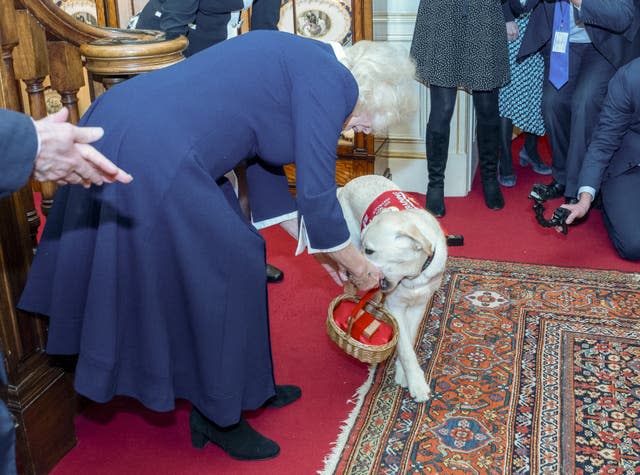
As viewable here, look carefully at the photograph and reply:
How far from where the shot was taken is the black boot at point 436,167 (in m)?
4.43

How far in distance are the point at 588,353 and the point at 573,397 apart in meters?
0.33

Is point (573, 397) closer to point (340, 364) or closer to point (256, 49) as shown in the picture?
point (340, 364)

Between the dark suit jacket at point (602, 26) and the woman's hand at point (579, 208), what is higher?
the dark suit jacket at point (602, 26)

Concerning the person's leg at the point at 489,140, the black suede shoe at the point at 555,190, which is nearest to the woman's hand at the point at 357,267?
the person's leg at the point at 489,140

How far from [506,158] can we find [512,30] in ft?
2.67

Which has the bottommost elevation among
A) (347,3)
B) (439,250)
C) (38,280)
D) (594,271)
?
(594,271)

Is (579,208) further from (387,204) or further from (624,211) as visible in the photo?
(387,204)

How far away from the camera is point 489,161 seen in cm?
455

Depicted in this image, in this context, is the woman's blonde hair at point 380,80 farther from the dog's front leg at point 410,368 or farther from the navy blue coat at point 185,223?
the dog's front leg at point 410,368

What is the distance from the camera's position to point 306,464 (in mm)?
2443

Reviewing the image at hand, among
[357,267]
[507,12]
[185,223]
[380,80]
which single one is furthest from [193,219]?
[507,12]

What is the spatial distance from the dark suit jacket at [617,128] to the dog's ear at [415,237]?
1.54 meters

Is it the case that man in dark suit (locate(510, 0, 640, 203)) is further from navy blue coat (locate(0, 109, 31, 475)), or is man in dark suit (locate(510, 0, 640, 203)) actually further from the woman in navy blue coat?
navy blue coat (locate(0, 109, 31, 475))

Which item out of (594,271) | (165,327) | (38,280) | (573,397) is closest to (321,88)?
(165,327)
